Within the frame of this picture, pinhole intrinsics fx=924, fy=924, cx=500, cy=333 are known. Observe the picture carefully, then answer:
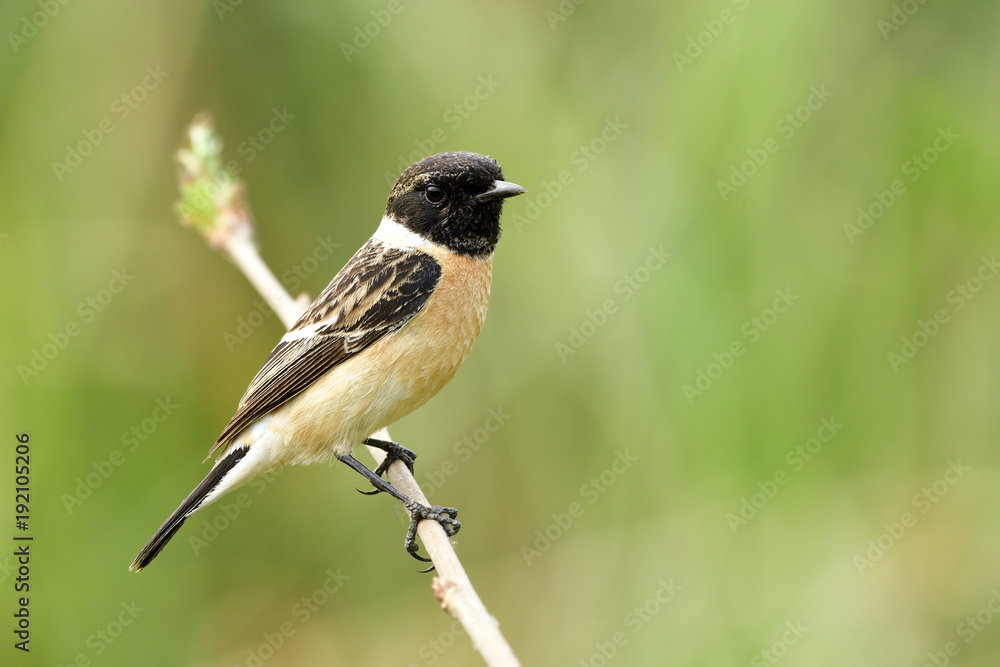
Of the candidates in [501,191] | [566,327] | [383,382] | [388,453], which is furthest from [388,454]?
[501,191]

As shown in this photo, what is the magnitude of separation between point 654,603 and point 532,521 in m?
1.11

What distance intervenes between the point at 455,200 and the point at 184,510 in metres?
1.91

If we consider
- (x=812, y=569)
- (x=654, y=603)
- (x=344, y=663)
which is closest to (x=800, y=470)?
(x=812, y=569)

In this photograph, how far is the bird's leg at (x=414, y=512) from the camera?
3998 mm

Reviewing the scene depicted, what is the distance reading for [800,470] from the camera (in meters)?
4.32

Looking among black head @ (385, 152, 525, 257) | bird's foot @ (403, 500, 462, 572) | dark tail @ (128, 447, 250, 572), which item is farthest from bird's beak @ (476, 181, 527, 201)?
dark tail @ (128, 447, 250, 572)

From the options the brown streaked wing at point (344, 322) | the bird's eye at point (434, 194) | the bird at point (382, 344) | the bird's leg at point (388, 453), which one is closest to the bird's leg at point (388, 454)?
the bird's leg at point (388, 453)

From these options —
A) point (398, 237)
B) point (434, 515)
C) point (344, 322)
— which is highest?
point (398, 237)

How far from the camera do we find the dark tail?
4129 mm

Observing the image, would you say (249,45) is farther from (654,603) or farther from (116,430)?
(654,603)

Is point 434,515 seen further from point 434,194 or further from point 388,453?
point 434,194

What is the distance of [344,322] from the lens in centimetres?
442

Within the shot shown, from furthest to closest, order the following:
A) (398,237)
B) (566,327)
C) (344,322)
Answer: (566,327) < (398,237) < (344,322)

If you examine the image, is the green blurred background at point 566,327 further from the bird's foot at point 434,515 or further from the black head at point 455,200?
the bird's foot at point 434,515
